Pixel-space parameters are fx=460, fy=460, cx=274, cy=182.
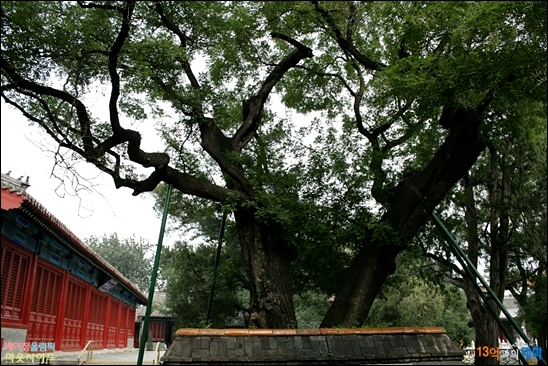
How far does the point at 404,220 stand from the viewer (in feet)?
25.2

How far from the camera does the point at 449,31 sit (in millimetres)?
6797

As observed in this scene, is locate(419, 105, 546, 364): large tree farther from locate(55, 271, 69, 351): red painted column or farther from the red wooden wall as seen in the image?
locate(55, 271, 69, 351): red painted column

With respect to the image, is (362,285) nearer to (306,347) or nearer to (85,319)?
(306,347)

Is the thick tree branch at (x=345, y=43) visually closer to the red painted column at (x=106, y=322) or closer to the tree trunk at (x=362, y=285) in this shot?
the tree trunk at (x=362, y=285)

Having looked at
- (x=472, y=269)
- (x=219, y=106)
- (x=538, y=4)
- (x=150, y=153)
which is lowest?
(x=472, y=269)

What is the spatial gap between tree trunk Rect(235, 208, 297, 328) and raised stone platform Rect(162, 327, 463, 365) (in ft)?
6.17

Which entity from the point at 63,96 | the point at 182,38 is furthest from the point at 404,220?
the point at 63,96

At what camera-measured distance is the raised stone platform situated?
5.16 m

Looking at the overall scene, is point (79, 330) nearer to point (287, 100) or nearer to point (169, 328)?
point (287, 100)

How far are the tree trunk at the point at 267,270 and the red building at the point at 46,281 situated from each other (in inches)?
142

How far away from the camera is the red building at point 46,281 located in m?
9.29

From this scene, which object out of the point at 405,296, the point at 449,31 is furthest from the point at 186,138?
the point at 405,296

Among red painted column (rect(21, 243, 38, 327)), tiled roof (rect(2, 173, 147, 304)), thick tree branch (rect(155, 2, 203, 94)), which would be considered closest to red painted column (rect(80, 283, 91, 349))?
tiled roof (rect(2, 173, 147, 304))

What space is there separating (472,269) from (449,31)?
3.59 meters
